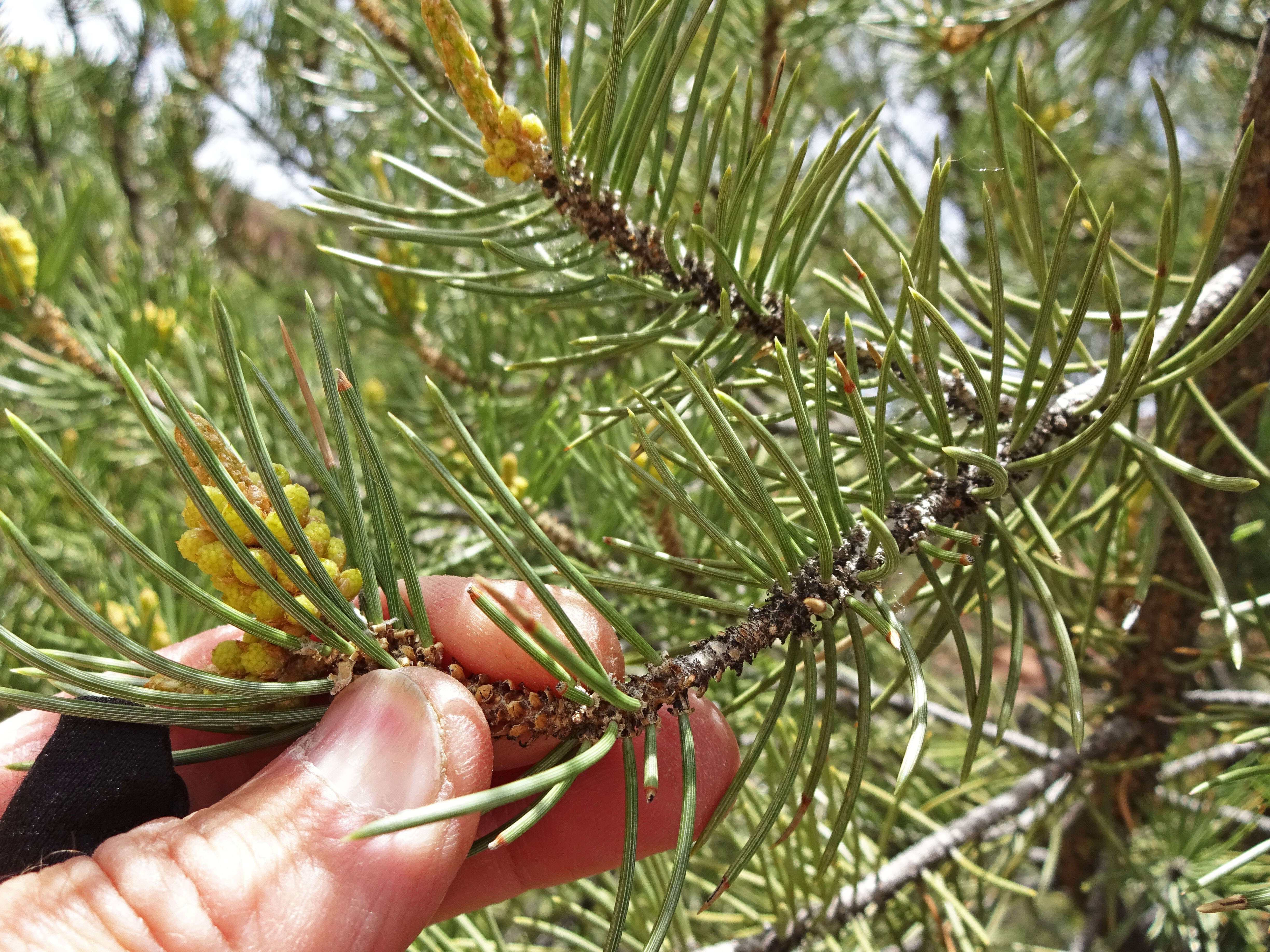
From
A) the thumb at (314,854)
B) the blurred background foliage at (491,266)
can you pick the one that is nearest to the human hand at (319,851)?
the thumb at (314,854)

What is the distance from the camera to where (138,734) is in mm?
297

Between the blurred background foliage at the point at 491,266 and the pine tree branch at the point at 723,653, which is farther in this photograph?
the blurred background foliage at the point at 491,266

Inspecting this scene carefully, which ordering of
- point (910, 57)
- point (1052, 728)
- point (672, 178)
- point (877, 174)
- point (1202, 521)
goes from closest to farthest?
1. point (672, 178)
2. point (1202, 521)
3. point (1052, 728)
4. point (910, 57)
5. point (877, 174)

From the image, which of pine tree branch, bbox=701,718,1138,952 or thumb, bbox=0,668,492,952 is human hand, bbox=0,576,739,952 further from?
pine tree branch, bbox=701,718,1138,952

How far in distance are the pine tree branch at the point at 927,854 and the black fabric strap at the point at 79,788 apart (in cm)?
37

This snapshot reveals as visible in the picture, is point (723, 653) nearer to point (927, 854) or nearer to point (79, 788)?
point (79, 788)

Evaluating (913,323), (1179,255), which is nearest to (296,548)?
(913,323)

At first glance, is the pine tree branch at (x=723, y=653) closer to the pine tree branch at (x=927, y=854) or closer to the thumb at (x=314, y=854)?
the thumb at (x=314, y=854)

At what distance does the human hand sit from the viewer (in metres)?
0.28

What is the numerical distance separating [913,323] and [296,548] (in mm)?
228

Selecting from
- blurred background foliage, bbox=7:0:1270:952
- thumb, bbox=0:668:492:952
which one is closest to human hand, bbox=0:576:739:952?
thumb, bbox=0:668:492:952

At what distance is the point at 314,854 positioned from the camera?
31 cm

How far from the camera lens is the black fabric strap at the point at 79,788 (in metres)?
0.30

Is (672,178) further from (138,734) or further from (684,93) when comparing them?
(684,93)
